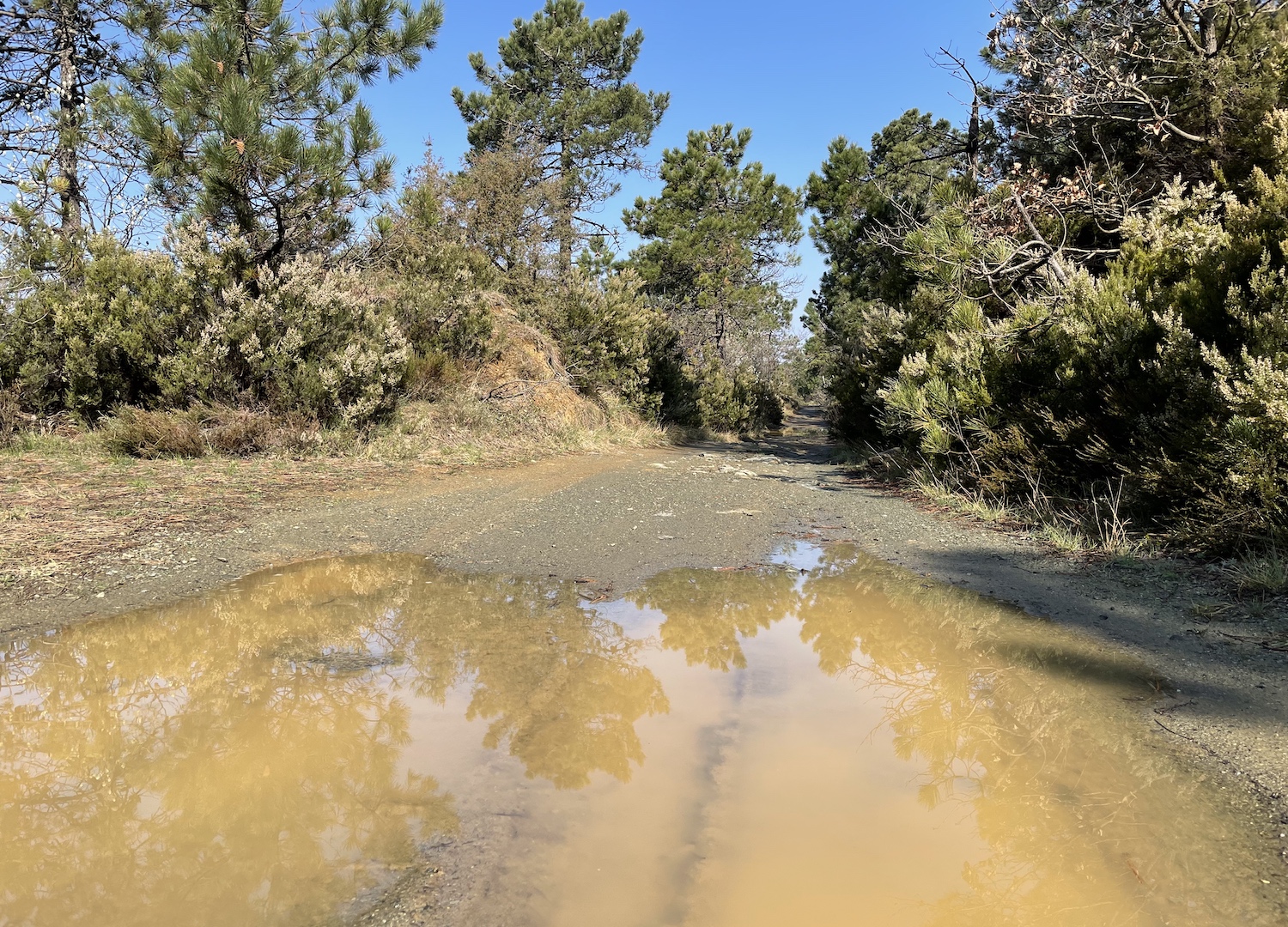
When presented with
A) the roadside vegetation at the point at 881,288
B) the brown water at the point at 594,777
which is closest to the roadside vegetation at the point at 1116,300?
the roadside vegetation at the point at 881,288

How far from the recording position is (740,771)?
9.96 ft

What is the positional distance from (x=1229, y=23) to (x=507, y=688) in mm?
11877

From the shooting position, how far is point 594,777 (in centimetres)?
296

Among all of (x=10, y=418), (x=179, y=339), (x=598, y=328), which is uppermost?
(x=598, y=328)

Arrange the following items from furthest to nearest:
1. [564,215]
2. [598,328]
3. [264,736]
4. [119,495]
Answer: [564,215], [598,328], [119,495], [264,736]

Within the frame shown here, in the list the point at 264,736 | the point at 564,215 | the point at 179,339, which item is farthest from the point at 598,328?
the point at 264,736

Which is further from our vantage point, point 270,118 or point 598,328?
point 598,328

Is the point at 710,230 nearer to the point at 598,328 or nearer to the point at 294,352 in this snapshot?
the point at 598,328

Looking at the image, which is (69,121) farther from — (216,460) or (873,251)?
(873,251)

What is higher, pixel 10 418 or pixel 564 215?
pixel 564 215

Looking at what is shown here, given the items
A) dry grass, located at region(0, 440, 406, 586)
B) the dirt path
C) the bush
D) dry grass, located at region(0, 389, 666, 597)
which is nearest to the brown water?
the dirt path

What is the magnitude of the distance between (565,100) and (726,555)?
73.4ft

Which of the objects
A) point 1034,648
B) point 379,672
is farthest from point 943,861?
point 379,672

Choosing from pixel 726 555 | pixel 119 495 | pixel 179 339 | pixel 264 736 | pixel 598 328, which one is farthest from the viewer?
pixel 598 328
